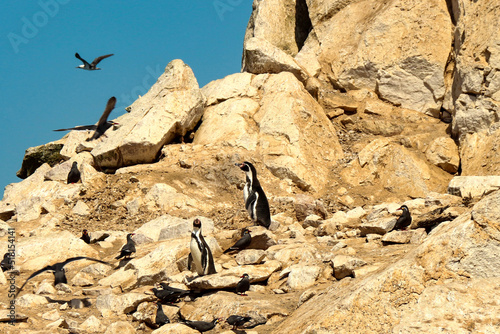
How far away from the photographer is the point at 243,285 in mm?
7543

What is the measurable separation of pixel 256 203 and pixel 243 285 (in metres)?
4.37

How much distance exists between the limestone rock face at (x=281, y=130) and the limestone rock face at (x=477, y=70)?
363cm

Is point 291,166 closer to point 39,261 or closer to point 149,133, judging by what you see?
point 149,133

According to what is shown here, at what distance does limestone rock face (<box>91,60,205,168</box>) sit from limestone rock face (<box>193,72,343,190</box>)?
2.51 ft

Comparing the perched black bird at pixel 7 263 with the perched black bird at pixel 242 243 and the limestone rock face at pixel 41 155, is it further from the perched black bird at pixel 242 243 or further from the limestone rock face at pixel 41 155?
the limestone rock face at pixel 41 155

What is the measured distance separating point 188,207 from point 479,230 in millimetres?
10376

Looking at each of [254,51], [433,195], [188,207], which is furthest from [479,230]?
[254,51]

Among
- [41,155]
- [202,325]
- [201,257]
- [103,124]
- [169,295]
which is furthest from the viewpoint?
[41,155]

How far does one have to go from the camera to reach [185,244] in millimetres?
9570


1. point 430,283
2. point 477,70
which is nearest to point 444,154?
point 477,70

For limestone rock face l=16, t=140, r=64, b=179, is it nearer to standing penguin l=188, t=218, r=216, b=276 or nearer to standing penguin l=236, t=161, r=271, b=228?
standing penguin l=236, t=161, r=271, b=228

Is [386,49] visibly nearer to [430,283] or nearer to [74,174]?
[74,174]

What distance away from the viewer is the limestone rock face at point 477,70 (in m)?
14.4

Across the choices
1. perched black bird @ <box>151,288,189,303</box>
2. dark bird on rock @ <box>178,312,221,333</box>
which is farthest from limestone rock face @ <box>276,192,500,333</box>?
perched black bird @ <box>151,288,189,303</box>
